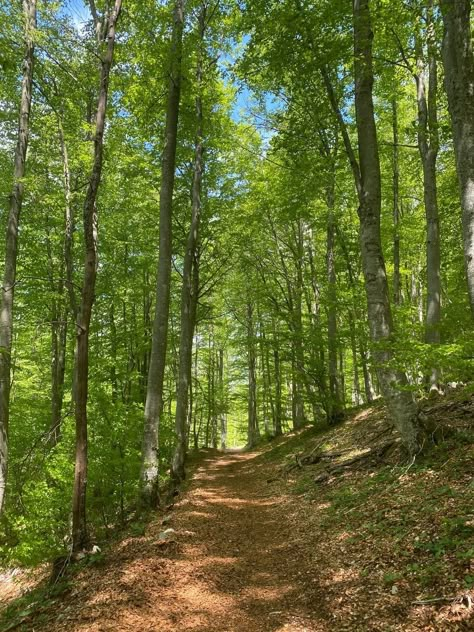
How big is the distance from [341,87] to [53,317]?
1201cm

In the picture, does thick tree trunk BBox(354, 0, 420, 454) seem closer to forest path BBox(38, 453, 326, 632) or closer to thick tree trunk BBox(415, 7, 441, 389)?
forest path BBox(38, 453, 326, 632)

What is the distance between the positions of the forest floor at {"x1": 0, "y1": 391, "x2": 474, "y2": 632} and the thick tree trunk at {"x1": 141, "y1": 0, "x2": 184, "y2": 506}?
943 millimetres

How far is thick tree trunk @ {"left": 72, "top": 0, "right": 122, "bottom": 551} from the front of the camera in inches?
228


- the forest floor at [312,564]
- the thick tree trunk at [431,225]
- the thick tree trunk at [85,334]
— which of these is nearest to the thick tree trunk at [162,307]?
the forest floor at [312,564]

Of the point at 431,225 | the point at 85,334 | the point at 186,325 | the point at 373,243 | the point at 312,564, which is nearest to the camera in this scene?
the point at 312,564

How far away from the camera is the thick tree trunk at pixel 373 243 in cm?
650

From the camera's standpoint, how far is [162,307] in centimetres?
901

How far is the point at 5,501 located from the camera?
858cm

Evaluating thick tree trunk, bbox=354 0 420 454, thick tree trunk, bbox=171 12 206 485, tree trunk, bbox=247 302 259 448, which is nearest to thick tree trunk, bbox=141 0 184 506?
thick tree trunk, bbox=171 12 206 485

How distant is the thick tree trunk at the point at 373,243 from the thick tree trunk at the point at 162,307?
4261 millimetres

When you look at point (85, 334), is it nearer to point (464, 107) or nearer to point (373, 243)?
point (373, 243)

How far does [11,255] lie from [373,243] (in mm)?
7812

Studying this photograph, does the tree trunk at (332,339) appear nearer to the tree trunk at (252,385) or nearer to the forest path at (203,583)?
the forest path at (203,583)

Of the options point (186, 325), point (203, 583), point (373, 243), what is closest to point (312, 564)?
point (203, 583)
